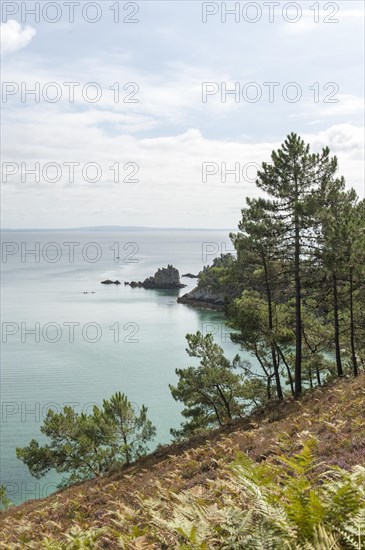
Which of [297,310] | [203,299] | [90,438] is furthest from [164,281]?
[297,310]

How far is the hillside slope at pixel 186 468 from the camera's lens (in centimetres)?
967

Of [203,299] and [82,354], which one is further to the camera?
[203,299]

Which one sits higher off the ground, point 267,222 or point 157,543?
point 267,222

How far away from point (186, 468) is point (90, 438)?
11.5m

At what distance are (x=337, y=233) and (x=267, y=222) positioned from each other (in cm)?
Answer: 379

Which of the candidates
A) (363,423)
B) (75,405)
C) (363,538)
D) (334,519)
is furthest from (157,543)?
(75,405)

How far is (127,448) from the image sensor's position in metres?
23.7

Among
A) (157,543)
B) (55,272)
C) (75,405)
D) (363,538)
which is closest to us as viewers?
(363,538)

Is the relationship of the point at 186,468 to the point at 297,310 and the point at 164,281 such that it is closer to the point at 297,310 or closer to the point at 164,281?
the point at 297,310

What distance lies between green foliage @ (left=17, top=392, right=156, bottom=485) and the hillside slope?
2.55 m

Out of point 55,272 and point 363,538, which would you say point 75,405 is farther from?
point 55,272

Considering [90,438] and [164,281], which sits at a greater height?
[164,281]

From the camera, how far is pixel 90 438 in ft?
83.7

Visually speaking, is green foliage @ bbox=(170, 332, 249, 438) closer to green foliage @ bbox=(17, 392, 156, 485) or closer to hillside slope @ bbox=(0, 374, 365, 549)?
green foliage @ bbox=(17, 392, 156, 485)
